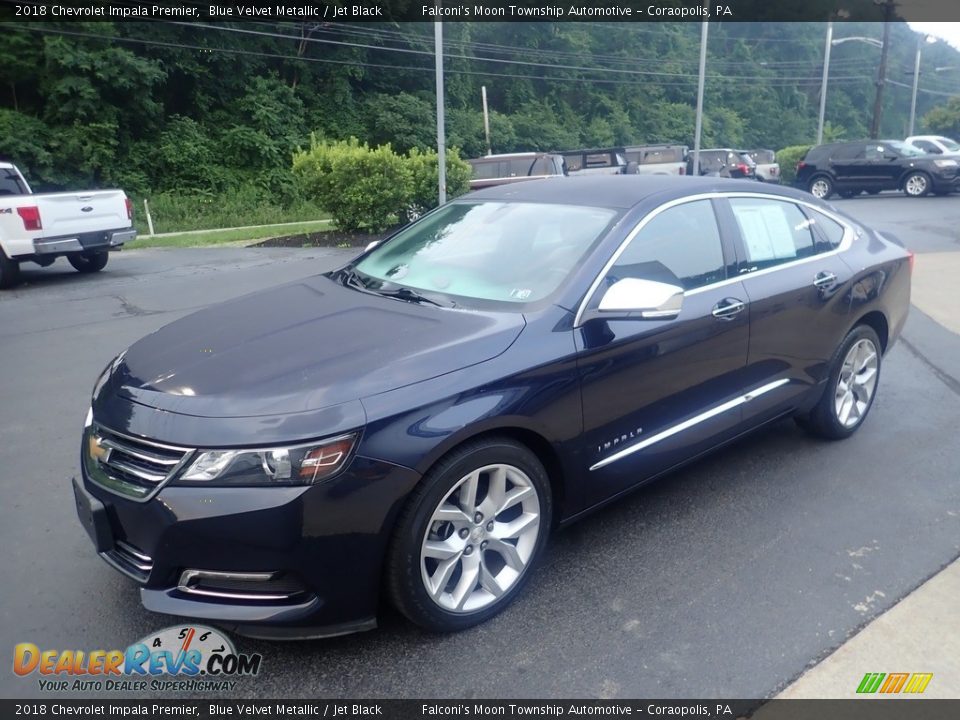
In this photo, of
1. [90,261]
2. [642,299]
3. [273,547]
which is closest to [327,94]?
[90,261]

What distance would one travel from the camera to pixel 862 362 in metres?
4.98

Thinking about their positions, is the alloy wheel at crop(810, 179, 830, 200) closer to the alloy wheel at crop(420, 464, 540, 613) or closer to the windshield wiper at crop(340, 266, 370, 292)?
the windshield wiper at crop(340, 266, 370, 292)

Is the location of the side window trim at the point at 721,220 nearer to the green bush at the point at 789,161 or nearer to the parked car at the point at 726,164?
the parked car at the point at 726,164

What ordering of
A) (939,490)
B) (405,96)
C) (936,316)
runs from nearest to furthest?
1. (939,490)
2. (936,316)
3. (405,96)

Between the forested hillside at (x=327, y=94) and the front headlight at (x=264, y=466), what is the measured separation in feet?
96.7

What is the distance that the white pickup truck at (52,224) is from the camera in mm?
11305

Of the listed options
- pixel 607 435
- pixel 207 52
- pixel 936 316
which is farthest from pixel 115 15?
pixel 607 435

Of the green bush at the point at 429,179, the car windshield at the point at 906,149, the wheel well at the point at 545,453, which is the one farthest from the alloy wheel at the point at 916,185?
the wheel well at the point at 545,453

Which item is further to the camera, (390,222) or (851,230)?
(390,222)

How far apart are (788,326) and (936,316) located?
16.5ft

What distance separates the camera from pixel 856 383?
16.3 feet

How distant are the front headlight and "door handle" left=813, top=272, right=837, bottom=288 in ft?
10.1

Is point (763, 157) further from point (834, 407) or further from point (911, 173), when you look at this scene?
point (834, 407)

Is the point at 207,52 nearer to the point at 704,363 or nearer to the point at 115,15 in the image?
the point at 115,15
